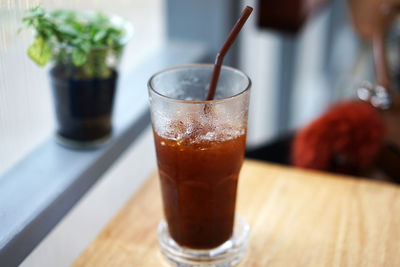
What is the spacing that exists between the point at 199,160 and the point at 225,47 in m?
0.17

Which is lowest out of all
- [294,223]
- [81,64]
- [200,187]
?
[294,223]

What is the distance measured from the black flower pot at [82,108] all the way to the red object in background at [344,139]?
501 mm

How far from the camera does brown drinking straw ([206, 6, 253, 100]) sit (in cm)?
65

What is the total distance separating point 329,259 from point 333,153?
1.41 ft

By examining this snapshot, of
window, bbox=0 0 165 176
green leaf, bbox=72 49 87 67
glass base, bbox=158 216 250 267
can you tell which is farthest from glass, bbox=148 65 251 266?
window, bbox=0 0 165 176

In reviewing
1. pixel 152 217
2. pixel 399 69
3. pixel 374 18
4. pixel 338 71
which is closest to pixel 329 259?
pixel 152 217

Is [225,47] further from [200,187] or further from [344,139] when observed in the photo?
[344,139]

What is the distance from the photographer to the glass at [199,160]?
671mm

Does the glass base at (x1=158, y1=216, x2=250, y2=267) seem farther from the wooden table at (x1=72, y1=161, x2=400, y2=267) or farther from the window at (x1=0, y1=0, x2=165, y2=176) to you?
the window at (x1=0, y1=0, x2=165, y2=176)

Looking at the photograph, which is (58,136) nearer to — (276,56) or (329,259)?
(329,259)

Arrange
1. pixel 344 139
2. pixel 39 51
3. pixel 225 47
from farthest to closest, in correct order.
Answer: pixel 344 139 → pixel 39 51 → pixel 225 47

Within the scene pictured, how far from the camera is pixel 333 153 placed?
3.75 ft

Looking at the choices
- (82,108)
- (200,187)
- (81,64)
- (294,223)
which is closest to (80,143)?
(82,108)

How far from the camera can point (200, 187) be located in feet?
2.37
